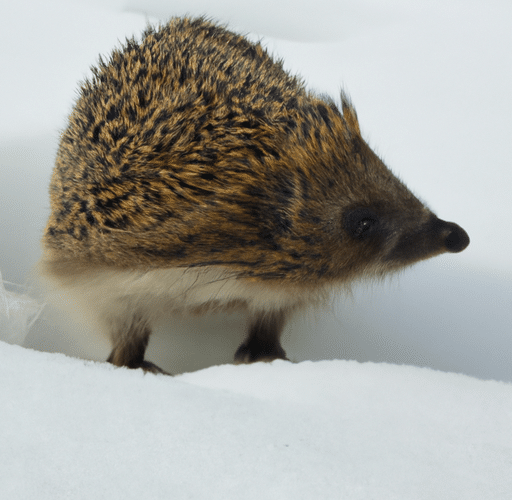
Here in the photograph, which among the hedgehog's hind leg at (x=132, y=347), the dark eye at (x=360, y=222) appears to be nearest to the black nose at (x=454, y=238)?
the dark eye at (x=360, y=222)

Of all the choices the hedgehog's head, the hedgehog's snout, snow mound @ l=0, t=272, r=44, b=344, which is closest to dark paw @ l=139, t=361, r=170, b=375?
snow mound @ l=0, t=272, r=44, b=344

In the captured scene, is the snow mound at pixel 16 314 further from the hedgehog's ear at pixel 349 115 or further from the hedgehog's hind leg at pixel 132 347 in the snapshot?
the hedgehog's ear at pixel 349 115

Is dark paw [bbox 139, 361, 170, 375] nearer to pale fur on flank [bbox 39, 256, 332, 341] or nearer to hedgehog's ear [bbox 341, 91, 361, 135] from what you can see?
pale fur on flank [bbox 39, 256, 332, 341]

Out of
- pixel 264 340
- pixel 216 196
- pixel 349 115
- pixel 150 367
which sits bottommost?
pixel 150 367

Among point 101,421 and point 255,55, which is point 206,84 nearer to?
point 255,55

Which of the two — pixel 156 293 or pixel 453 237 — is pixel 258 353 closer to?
pixel 156 293

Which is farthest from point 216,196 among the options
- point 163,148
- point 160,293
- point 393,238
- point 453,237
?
point 453,237
